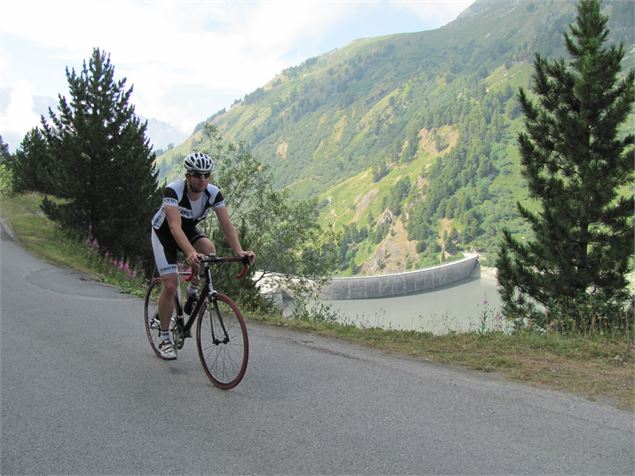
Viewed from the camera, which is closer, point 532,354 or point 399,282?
point 532,354

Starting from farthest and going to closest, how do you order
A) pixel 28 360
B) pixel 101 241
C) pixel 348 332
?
pixel 101 241
pixel 348 332
pixel 28 360

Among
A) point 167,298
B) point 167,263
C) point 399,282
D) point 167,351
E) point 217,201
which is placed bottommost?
point 167,351

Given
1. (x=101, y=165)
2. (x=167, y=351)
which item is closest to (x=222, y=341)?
(x=167, y=351)

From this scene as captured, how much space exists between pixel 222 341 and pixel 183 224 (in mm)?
1358

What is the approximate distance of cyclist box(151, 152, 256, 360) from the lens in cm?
536

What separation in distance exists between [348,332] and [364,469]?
428 centimetres

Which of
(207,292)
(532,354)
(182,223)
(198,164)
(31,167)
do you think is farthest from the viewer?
(31,167)

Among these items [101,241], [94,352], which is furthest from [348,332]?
[101,241]

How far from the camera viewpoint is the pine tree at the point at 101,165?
1748 cm

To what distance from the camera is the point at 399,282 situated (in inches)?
4899

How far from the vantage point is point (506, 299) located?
20719mm

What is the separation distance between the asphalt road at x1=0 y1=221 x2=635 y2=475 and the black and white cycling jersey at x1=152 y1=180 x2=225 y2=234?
1.65 metres

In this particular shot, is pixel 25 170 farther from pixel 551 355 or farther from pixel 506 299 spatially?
pixel 551 355

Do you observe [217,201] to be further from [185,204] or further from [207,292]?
[207,292]
